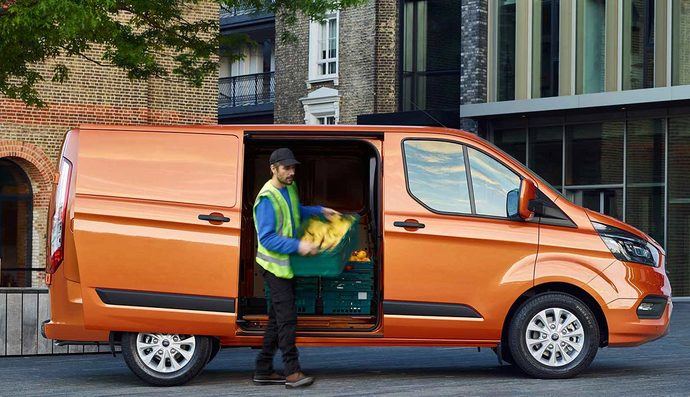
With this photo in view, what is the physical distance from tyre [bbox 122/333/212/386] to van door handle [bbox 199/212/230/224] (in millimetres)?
922

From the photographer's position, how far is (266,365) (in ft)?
34.7

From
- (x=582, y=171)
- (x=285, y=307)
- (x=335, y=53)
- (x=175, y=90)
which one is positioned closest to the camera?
(x=285, y=307)

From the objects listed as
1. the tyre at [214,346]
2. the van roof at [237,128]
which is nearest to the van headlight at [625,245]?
the van roof at [237,128]

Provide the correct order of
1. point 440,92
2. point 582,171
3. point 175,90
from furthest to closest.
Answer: point 440,92, point 582,171, point 175,90

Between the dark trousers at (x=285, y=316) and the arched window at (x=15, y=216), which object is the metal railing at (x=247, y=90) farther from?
the dark trousers at (x=285, y=316)

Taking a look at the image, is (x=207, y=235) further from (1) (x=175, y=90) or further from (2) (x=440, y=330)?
(1) (x=175, y=90)

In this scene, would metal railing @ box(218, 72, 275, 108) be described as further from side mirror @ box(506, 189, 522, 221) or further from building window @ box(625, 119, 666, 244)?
side mirror @ box(506, 189, 522, 221)

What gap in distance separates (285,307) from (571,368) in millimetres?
2325

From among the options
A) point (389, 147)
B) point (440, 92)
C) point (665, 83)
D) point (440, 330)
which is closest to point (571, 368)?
point (440, 330)

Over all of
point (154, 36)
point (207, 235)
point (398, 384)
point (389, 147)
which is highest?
point (154, 36)

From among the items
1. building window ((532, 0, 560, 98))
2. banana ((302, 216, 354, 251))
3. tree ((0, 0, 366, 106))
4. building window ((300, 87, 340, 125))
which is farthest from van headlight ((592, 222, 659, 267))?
building window ((300, 87, 340, 125))

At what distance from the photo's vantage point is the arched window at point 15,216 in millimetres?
24875

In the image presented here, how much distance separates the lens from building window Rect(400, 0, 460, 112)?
3197cm

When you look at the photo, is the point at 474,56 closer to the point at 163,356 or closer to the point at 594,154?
the point at 594,154
